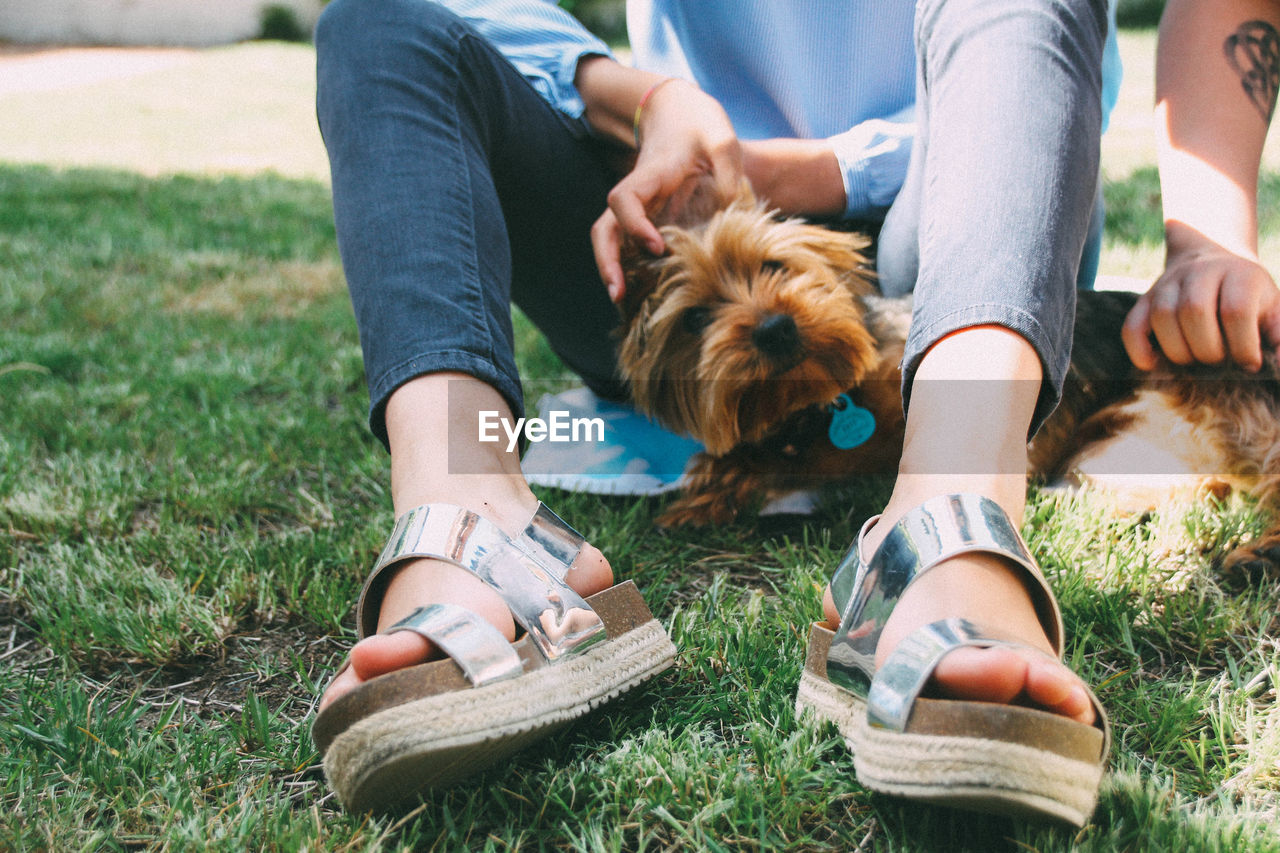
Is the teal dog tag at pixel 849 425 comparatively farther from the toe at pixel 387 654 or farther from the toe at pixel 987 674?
the toe at pixel 387 654

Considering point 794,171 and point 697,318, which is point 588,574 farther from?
point 794,171

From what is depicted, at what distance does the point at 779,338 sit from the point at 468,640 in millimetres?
1235

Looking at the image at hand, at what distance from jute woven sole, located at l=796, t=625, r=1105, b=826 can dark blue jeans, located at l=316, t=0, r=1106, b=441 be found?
56 centimetres

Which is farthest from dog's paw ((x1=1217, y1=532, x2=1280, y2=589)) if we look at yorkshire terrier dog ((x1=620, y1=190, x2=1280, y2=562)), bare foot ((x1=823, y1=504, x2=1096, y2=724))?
bare foot ((x1=823, y1=504, x2=1096, y2=724))

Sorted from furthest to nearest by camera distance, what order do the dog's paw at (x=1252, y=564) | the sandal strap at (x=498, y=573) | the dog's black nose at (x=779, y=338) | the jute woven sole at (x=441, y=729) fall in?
the dog's black nose at (x=779, y=338) → the dog's paw at (x=1252, y=564) → the sandal strap at (x=498, y=573) → the jute woven sole at (x=441, y=729)

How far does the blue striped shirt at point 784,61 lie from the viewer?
7.30 feet

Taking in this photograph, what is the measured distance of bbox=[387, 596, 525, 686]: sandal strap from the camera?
115 centimetres

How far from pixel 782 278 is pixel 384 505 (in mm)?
1187

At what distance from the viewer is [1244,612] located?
151 centimetres

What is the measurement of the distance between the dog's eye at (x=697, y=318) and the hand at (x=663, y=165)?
303 millimetres

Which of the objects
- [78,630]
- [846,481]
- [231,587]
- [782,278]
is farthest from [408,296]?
[846,481]

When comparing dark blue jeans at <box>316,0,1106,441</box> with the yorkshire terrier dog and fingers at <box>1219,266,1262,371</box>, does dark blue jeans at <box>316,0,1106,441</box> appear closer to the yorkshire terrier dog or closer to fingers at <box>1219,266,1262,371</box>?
the yorkshire terrier dog

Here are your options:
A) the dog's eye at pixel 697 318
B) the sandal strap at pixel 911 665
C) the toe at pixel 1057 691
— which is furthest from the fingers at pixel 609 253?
the toe at pixel 1057 691

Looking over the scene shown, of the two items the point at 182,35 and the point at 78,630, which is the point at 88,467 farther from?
the point at 182,35
